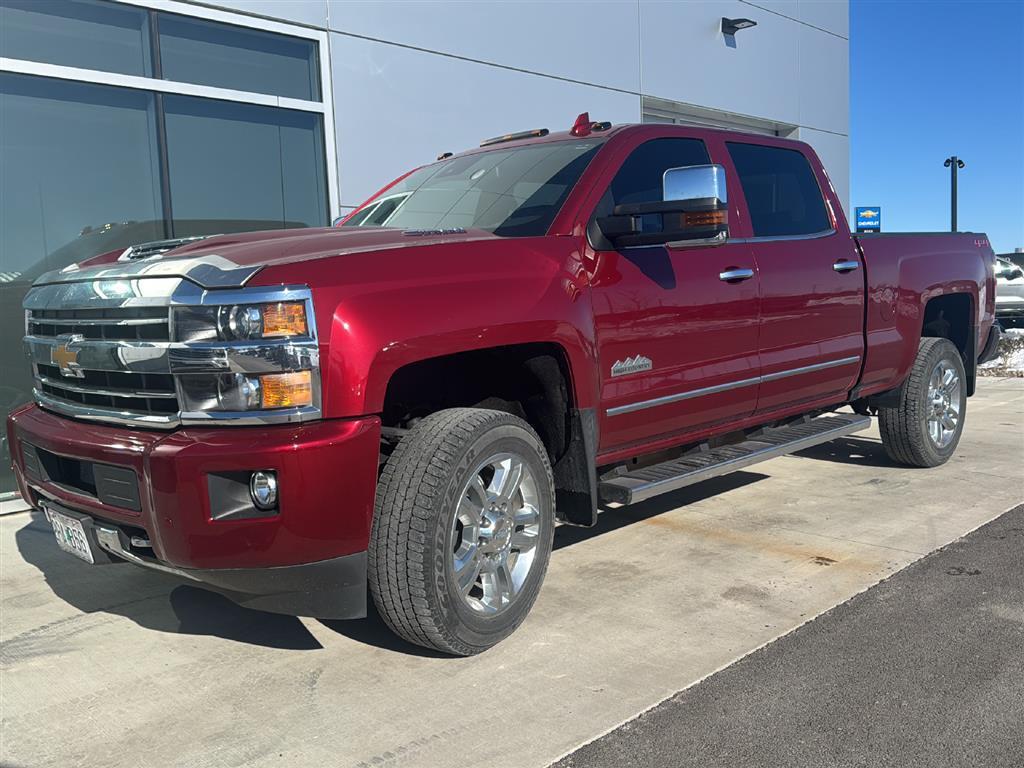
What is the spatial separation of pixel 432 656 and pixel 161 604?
1.43 metres

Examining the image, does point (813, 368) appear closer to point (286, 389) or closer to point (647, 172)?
point (647, 172)

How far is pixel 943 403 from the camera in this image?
6.08m

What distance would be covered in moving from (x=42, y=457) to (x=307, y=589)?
4.10 ft

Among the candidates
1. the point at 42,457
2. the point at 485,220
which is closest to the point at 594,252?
the point at 485,220

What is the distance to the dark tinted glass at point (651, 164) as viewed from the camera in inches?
158

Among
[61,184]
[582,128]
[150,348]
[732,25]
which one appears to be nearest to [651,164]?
[582,128]

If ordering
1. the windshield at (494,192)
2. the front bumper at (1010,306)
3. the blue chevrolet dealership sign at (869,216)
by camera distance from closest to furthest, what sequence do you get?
the windshield at (494,192) < the blue chevrolet dealership sign at (869,216) < the front bumper at (1010,306)

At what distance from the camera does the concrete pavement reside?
108 inches

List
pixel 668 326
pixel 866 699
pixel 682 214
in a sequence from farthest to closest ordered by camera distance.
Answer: pixel 668 326, pixel 682 214, pixel 866 699

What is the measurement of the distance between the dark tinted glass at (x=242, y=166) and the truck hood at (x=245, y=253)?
3.40 metres

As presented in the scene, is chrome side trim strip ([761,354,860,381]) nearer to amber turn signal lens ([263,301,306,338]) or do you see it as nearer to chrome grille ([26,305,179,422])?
amber turn signal lens ([263,301,306,338])

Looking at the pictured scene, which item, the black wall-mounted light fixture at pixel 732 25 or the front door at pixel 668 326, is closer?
the front door at pixel 668 326

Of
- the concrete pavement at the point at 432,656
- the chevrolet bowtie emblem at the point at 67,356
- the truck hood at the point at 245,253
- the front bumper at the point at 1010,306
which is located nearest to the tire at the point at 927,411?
the concrete pavement at the point at 432,656

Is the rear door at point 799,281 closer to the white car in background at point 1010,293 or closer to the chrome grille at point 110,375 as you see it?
the chrome grille at point 110,375
